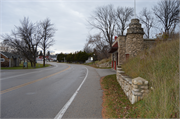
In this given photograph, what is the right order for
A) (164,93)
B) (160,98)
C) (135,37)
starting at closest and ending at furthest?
(160,98) < (164,93) < (135,37)

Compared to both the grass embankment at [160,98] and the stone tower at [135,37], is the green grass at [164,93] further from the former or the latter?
the stone tower at [135,37]

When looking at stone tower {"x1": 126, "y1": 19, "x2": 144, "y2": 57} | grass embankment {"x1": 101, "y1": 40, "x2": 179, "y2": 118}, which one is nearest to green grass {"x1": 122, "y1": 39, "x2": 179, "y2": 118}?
grass embankment {"x1": 101, "y1": 40, "x2": 179, "y2": 118}

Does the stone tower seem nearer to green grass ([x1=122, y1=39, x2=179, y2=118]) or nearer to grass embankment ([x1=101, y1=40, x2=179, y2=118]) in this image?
grass embankment ([x1=101, y1=40, x2=179, y2=118])

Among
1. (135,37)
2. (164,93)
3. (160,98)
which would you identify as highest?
(135,37)

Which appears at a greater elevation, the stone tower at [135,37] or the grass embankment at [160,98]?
the stone tower at [135,37]

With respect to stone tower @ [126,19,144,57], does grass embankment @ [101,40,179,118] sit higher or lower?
lower

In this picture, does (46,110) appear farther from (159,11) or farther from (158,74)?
(159,11)

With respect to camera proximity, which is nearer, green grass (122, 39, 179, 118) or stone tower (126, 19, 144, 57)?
green grass (122, 39, 179, 118)

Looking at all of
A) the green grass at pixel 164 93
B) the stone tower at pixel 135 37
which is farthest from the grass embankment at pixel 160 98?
the stone tower at pixel 135 37

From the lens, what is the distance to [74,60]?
62.8 m

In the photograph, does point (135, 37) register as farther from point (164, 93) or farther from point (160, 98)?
point (160, 98)

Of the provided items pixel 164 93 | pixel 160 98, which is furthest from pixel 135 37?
pixel 160 98

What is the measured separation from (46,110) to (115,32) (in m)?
32.9

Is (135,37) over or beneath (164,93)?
over
